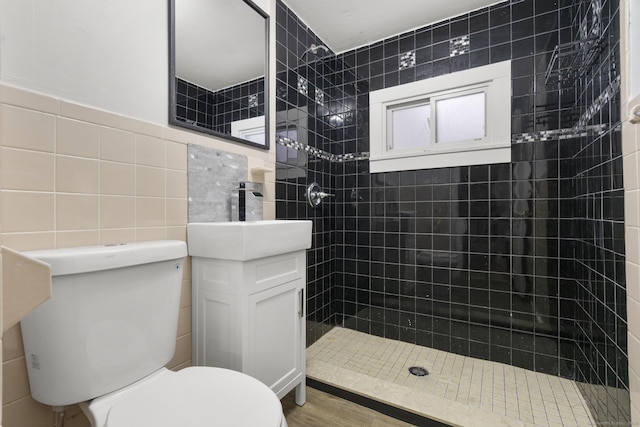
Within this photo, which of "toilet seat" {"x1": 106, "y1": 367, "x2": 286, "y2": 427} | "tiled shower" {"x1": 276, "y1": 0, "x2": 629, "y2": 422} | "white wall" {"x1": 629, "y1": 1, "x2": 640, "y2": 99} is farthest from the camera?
"tiled shower" {"x1": 276, "y1": 0, "x2": 629, "y2": 422}

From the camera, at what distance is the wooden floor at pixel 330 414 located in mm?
1438

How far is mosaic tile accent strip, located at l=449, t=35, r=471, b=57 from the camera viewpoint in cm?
207

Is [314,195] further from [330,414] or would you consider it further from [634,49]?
→ [634,49]

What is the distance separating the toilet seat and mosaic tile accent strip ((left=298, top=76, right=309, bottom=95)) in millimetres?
1782

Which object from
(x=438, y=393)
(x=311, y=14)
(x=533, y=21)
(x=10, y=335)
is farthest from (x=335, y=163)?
(x=10, y=335)

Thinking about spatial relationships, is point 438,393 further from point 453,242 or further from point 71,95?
point 71,95

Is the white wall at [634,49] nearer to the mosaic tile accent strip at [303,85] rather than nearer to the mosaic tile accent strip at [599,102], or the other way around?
the mosaic tile accent strip at [599,102]

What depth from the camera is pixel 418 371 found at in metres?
1.84

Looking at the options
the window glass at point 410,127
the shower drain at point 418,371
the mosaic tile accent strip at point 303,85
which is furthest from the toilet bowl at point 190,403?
the window glass at point 410,127

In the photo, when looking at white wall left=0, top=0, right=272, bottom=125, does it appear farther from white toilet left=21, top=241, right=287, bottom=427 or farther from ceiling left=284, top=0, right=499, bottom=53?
ceiling left=284, top=0, right=499, bottom=53

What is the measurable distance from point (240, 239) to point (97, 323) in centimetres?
49

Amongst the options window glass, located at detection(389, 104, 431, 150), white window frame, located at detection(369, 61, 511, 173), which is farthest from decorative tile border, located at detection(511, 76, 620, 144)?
window glass, located at detection(389, 104, 431, 150)

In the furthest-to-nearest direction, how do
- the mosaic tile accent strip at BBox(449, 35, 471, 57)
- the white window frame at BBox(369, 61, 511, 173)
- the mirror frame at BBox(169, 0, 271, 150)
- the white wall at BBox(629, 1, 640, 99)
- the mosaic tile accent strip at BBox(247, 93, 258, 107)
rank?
the mosaic tile accent strip at BBox(449, 35, 471, 57) < the white window frame at BBox(369, 61, 511, 173) < the mosaic tile accent strip at BBox(247, 93, 258, 107) < the mirror frame at BBox(169, 0, 271, 150) < the white wall at BBox(629, 1, 640, 99)

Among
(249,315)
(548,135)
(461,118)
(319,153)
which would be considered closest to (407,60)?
(461,118)
